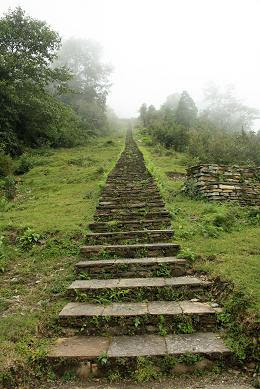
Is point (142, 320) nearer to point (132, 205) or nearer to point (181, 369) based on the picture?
point (181, 369)

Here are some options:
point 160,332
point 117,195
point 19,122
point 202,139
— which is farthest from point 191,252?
point 19,122

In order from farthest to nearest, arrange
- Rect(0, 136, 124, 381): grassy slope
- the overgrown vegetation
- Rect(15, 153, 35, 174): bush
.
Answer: Rect(15, 153, 35, 174): bush < Rect(0, 136, 124, 381): grassy slope < the overgrown vegetation

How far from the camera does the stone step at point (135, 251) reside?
7652 millimetres

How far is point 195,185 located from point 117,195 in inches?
105

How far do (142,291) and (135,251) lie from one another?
1.65m

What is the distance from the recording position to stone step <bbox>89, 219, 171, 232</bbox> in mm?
9211

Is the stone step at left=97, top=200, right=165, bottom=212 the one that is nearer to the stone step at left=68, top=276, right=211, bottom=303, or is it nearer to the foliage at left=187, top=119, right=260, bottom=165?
the stone step at left=68, top=276, right=211, bottom=303

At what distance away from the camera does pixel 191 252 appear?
24.0 ft

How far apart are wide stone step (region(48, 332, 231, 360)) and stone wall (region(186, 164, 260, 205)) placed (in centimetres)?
736

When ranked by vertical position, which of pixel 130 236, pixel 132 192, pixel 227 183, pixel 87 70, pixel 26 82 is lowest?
pixel 130 236

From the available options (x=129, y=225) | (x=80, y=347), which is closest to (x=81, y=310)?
(x=80, y=347)

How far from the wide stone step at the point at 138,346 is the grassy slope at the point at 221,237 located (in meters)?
0.80

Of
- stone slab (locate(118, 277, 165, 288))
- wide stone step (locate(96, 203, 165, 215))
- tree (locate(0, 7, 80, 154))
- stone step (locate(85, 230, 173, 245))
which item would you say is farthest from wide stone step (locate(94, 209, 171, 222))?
tree (locate(0, 7, 80, 154))

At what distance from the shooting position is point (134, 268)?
22.8 feet
